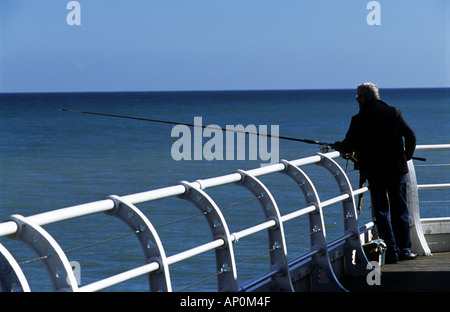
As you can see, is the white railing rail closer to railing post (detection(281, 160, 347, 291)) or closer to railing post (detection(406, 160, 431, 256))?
railing post (detection(406, 160, 431, 256))

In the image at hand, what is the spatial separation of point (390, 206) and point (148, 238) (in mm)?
3716

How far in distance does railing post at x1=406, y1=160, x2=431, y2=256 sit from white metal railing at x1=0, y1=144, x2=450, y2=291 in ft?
3.85

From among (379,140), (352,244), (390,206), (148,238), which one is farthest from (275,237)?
(390,206)

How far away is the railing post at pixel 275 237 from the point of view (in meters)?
5.10

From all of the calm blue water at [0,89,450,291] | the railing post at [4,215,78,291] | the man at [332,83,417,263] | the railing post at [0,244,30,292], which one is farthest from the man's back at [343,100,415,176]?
the railing post at [0,244,30,292]

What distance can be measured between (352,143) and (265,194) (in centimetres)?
201

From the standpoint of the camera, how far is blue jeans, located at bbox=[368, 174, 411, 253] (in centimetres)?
697

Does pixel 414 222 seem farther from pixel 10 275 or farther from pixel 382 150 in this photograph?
pixel 10 275

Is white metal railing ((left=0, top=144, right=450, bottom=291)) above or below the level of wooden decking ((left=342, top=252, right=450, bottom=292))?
above

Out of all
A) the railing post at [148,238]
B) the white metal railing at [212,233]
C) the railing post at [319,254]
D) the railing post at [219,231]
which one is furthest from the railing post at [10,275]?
the railing post at [319,254]

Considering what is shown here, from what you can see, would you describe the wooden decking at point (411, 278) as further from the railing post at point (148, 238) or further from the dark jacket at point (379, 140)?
the railing post at point (148, 238)
